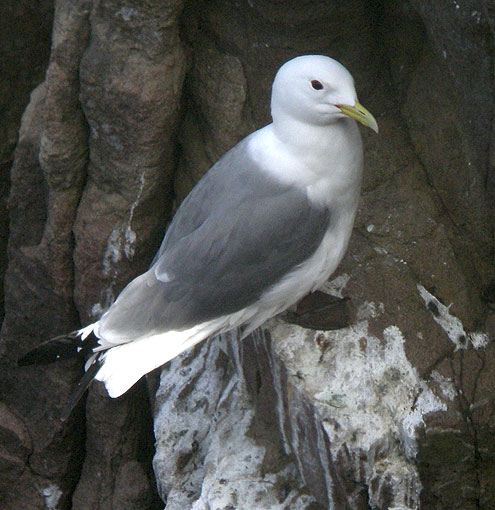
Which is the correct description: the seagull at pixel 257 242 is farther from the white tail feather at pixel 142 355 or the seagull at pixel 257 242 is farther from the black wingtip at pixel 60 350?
the black wingtip at pixel 60 350

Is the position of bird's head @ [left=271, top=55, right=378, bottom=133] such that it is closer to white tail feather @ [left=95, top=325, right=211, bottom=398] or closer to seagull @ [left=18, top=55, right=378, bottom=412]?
seagull @ [left=18, top=55, right=378, bottom=412]

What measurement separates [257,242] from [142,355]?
0.45 meters

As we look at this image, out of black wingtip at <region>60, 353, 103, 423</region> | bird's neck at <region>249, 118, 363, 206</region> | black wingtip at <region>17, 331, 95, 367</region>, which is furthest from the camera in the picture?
black wingtip at <region>17, 331, 95, 367</region>

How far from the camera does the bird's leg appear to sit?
267cm

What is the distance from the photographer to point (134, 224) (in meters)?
3.17

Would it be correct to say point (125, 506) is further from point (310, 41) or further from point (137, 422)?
point (310, 41)

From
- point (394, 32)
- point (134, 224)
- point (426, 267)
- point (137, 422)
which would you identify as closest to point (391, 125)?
point (394, 32)

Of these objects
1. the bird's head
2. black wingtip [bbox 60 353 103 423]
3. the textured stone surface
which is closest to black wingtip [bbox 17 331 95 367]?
black wingtip [bbox 60 353 103 423]

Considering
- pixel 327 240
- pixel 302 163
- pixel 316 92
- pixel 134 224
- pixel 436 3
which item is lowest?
pixel 134 224

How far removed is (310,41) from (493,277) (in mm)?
962

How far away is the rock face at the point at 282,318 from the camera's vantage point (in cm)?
247

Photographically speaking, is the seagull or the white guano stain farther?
the white guano stain

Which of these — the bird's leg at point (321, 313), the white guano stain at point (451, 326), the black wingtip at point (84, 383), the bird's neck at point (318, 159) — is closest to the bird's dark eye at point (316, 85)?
the bird's neck at point (318, 159)

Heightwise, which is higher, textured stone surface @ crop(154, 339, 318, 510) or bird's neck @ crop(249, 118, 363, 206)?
bird's neck @ crop(249, 118, 363, 206)
